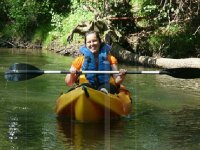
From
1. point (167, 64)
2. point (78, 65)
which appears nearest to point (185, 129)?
point (78, 65)

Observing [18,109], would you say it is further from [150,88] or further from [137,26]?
[137,26]

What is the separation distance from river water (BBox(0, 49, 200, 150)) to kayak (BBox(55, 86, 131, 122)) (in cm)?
11

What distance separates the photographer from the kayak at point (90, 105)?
19.7 ft

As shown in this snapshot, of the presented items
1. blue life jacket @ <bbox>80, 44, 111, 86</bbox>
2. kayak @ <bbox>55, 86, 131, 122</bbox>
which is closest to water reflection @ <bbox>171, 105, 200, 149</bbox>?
kayak @ <bbox>55, 86, 131, 122</bbox>

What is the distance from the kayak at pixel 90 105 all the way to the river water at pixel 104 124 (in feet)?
0.37

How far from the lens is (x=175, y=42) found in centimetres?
1384

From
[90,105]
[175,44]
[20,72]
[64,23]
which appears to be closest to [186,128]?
[90,105]

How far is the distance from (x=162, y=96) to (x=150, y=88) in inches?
32.0

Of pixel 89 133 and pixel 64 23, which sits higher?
pixel 64 23

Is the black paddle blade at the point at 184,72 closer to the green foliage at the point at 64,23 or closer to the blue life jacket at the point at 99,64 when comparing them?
the blue life jacket at the point at 99,64

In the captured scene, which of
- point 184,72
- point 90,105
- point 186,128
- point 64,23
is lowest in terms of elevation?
point 186,128

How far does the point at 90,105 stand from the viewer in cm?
610

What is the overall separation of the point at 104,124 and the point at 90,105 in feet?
1.03

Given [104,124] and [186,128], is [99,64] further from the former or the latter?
[186,128]
